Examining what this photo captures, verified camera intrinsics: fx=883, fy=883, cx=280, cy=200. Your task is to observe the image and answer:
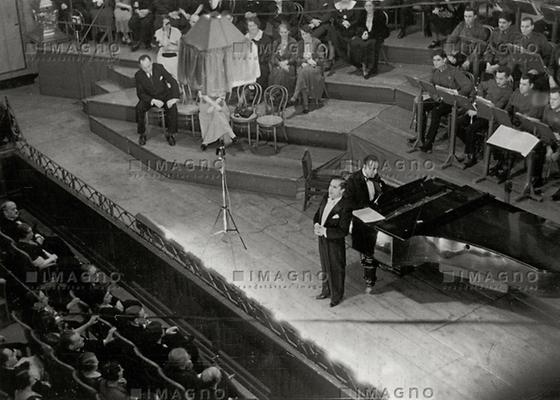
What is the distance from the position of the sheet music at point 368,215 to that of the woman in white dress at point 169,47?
5.12m

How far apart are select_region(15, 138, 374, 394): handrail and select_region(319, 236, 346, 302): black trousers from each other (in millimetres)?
809

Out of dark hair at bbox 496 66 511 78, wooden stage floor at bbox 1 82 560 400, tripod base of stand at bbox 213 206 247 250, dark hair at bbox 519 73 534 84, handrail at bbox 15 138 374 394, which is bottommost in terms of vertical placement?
wooden stage floor at bbox 1 82 560 400

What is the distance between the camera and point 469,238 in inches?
308

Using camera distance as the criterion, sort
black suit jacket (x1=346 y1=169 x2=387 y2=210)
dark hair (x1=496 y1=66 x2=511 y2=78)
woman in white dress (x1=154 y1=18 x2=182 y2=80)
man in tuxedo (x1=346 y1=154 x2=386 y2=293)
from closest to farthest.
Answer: man in tuxedo (x1=346 y1=154 x2=386 y2=293) → black suit jacket (x1=346 y1=169 x2=387 y2=210) → dark hair (x1=496 y1=66 x2=511 y2=78) → woman in white dress (x1=154 y1=18 x2=182 y2=80)

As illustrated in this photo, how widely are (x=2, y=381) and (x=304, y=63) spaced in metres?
6.51

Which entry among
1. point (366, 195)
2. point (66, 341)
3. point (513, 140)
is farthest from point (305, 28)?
point (66, 341)

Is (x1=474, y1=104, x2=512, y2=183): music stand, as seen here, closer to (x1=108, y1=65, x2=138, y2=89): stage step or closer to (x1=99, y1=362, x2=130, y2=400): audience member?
(x1=99, y1=362, x2=130, y2=400): audience member

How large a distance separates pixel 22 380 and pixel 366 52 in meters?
7.47

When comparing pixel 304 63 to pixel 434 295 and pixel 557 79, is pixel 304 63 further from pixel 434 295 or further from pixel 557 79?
pixel 434 295

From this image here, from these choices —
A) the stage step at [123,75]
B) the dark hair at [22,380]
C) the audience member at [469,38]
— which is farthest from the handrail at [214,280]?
the audience member at [469,38]

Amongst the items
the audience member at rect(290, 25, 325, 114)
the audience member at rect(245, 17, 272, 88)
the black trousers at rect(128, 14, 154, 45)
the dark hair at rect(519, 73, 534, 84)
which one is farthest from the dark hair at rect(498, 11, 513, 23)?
the black trousers at rect(128, 14, 154, 45)

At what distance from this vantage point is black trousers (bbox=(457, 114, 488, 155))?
33.6ft

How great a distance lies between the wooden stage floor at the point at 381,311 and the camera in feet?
25.4

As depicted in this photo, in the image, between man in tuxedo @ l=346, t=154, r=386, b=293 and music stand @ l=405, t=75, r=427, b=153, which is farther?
music stand @ l=405, t=75, r=427, b=153
